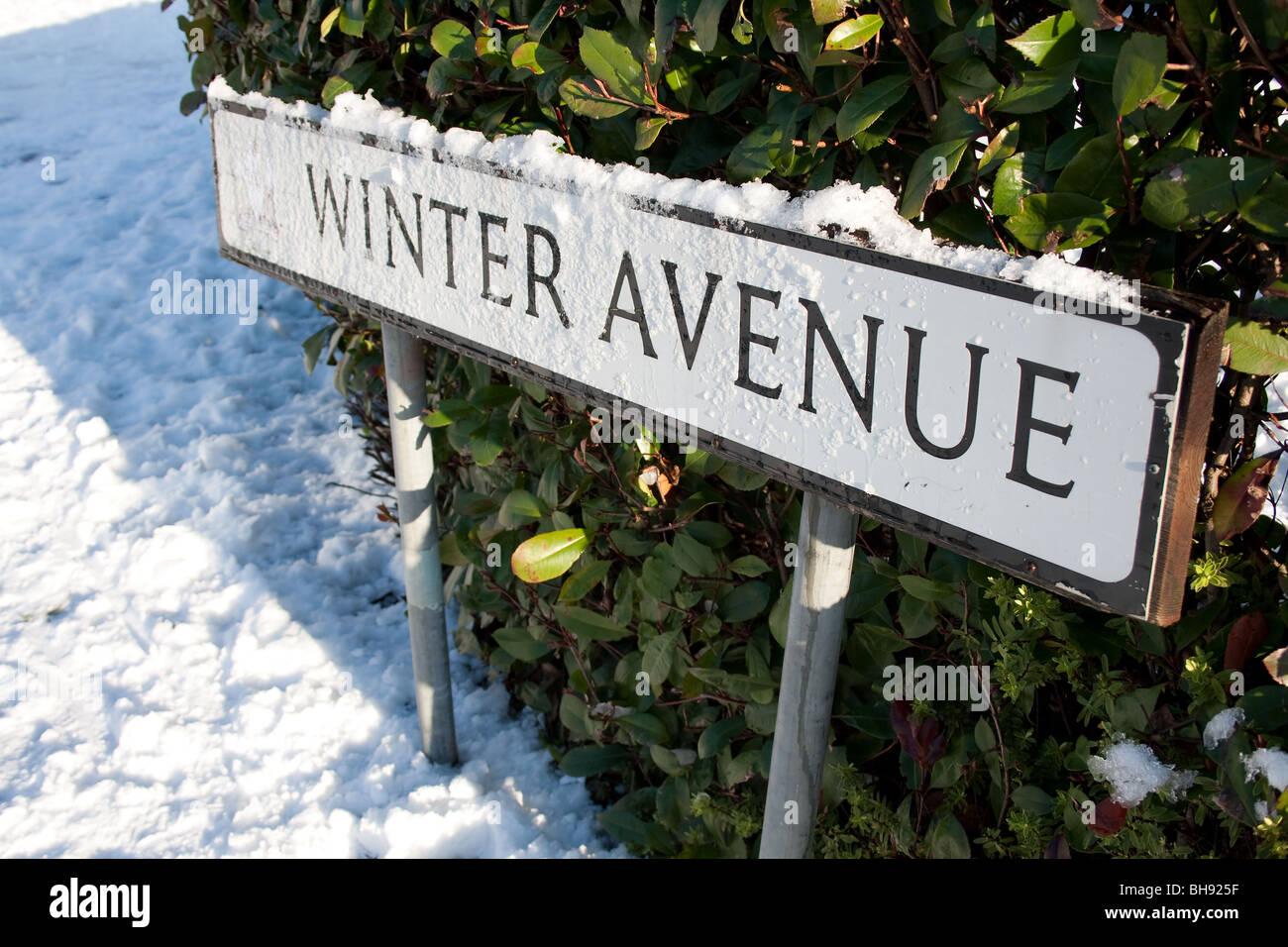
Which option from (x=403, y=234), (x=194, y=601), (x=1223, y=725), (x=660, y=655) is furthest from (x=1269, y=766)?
(x=194, y=601)

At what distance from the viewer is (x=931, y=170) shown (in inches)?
45.2

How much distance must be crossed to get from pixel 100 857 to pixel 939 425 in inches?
77.7

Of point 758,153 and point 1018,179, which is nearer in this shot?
point 1018,179

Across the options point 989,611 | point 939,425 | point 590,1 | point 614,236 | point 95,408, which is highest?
point 590,1

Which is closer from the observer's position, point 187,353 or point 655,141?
point 655,141

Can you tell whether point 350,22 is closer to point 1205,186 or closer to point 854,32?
point 854,32

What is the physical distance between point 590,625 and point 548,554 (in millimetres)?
215

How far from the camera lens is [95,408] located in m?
3.69

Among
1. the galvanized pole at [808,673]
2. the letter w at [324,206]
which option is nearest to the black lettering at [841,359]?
the galvanized pole at [808,673]

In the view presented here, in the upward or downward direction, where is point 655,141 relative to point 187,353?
upward

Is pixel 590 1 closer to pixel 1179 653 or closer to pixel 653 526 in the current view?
pixel 653 526

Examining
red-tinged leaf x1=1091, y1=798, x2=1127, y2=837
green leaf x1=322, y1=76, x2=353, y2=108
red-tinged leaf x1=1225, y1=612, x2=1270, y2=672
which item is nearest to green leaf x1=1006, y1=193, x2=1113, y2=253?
red-tinged leaf x1=1225, y1=612, x2=1270, y2=672

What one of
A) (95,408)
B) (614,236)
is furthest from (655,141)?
(95,408)

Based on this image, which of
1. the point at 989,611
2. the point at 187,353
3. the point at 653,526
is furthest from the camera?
the point at 187,353
